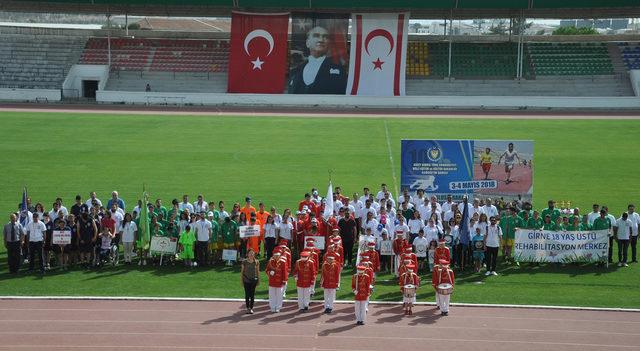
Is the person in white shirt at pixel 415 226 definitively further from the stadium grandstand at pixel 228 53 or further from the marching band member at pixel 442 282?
the stadium grandstand at pixel 228 53

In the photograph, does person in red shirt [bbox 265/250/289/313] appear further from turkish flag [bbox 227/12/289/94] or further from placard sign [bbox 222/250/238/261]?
turkish flag [bbox 227/12/289/94]

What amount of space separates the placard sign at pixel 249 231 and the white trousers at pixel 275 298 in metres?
→ 3.44

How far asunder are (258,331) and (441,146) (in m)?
8.59

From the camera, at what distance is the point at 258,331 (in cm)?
1513

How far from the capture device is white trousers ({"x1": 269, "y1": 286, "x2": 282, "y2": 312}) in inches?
640

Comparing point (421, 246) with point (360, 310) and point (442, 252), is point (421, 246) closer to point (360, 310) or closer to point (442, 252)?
point (442, 252)

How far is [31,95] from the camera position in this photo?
4781 cm

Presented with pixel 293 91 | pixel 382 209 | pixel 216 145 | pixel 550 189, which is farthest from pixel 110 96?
pixel 382 209

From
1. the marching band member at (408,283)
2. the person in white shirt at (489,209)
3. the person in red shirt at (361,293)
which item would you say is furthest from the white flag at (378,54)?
the person in red shirt at (361,293)

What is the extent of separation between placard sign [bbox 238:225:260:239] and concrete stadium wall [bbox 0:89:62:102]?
104 feet

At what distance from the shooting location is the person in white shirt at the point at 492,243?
1905 centimetres

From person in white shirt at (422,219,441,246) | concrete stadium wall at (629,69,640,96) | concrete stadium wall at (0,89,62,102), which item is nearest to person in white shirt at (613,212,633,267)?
person in white shirt at (422,219,441,246)

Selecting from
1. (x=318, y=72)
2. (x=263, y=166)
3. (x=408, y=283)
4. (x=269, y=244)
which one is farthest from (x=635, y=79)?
(x=408, y=283)

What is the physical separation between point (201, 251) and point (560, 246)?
27.1 ft
